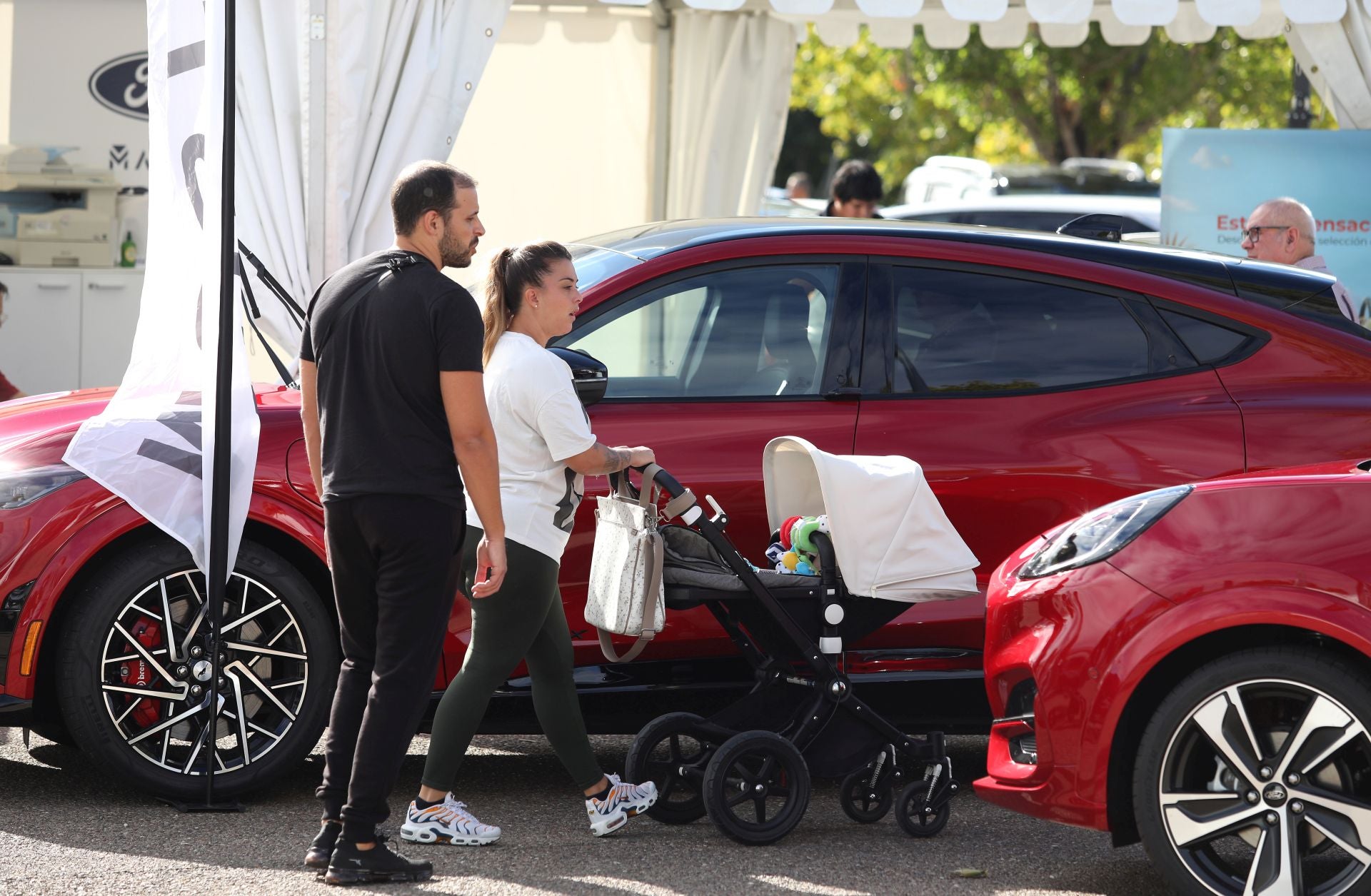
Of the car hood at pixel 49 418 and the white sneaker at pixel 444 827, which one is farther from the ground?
the car hood at pixel 49 418

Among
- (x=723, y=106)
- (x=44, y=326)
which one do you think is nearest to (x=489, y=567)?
(x=723, y=106)

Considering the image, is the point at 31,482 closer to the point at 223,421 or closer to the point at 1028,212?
the point at 223,421

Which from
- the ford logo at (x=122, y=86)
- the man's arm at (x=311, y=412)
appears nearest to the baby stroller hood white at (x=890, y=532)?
the man's arm at (x=311, y=412)

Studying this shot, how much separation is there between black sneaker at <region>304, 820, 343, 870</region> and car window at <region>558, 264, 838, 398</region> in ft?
5.10

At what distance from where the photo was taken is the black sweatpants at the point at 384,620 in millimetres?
4305

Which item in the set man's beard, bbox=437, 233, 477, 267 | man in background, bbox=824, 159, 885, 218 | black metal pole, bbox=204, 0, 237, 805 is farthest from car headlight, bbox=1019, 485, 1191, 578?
man in background, bbox=824, 159, 885, 218

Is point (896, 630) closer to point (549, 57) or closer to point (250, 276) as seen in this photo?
point (250, 276)

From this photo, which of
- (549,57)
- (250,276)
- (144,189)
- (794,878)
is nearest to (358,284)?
(794,878)

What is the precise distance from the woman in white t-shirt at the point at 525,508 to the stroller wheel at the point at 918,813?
0.93m

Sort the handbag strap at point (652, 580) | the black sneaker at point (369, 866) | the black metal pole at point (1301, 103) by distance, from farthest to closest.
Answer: the black metal pole at point (1301, 103), the handbag strap at point (652, 580), the black sneaker at point (369, 866)

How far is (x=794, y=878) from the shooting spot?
454 cm

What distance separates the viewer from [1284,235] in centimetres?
771

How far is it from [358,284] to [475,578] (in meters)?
0.84

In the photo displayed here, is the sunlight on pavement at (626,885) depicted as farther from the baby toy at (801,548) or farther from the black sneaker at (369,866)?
the baby toy at (801,548)
